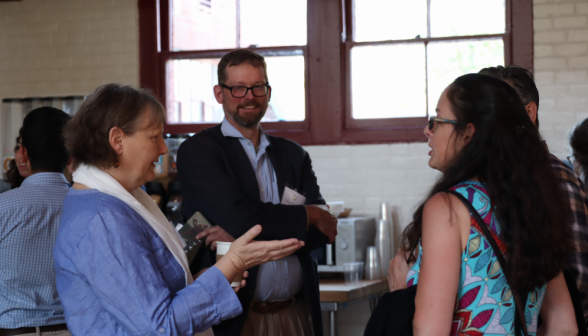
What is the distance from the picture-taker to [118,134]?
1.50 m

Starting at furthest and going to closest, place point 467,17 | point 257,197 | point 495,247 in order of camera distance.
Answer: point 467,17 → point 257,197 → point 495,247

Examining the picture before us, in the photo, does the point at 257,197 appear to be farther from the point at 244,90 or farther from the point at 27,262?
the point at 27,262

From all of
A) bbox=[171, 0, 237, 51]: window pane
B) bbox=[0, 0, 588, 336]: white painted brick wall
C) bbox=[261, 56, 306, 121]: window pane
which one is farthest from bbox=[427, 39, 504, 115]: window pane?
bbox=[171, 0, 237, 51]: window pane

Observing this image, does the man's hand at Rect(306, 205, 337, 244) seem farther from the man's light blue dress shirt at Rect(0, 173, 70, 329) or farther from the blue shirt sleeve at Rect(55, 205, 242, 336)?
the man's light blue dress shirt at Rect(0, 173, 70, 329)

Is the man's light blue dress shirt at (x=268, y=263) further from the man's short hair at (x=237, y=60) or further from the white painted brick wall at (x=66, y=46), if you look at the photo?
the white painted brick wall at (x=66, y=46)

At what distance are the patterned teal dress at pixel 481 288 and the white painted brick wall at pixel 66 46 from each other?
12.5ft

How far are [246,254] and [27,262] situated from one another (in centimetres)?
98

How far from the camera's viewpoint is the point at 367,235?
12.8ft

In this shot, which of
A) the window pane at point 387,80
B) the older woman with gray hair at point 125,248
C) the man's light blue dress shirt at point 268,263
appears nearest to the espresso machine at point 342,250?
the window pane at point 387,80

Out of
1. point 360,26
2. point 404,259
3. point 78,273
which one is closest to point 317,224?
point 404,259

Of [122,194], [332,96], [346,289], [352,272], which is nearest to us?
[122,194]

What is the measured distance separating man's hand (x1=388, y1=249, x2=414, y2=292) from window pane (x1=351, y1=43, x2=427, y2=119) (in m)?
2.81

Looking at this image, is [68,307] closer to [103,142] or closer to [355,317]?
[103,142]

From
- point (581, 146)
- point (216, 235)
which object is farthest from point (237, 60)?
point (581, 146)
